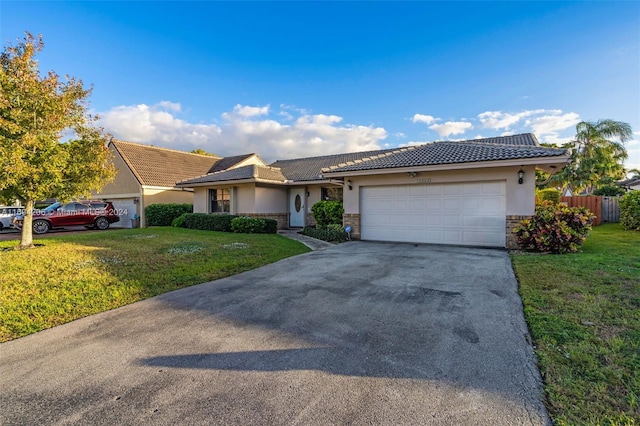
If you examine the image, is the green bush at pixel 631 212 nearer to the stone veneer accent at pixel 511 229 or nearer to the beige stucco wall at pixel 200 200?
the stone veneer accent at pixel 511 229

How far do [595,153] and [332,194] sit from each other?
71.0 ft

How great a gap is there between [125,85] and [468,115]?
16.7 m

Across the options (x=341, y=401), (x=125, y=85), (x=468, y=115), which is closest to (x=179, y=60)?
(x=125, y=85)

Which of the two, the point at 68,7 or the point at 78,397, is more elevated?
the point at 68,7

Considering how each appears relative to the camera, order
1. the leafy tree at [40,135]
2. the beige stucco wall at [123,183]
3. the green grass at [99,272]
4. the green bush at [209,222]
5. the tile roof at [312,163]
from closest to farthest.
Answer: the green grass at [99,272]
the leafy tree at [40,135]
the green bush at [209,222]
the tile roof at [312,163]
the beige stucco wall at [123,183]

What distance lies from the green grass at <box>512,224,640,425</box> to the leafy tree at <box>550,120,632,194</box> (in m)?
21.8

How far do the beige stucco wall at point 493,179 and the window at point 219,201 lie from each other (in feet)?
29.9

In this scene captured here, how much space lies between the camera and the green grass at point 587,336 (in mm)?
2300

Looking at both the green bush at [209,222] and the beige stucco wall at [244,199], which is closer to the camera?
the green bush at [209,222]

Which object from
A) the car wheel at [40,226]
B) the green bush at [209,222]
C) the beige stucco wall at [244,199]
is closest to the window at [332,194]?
the beige stucco wall at [244,199]

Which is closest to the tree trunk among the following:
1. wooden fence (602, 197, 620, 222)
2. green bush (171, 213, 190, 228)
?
green bush (171, 213, 190, 228)

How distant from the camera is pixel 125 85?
13.8 m

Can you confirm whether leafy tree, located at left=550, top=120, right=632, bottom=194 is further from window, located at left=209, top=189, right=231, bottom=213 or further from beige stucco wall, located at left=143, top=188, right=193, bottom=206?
beige stucco wall, located at left=143, top=188, right=193, bottom=206

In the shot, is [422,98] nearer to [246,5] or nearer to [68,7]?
[246,5]
